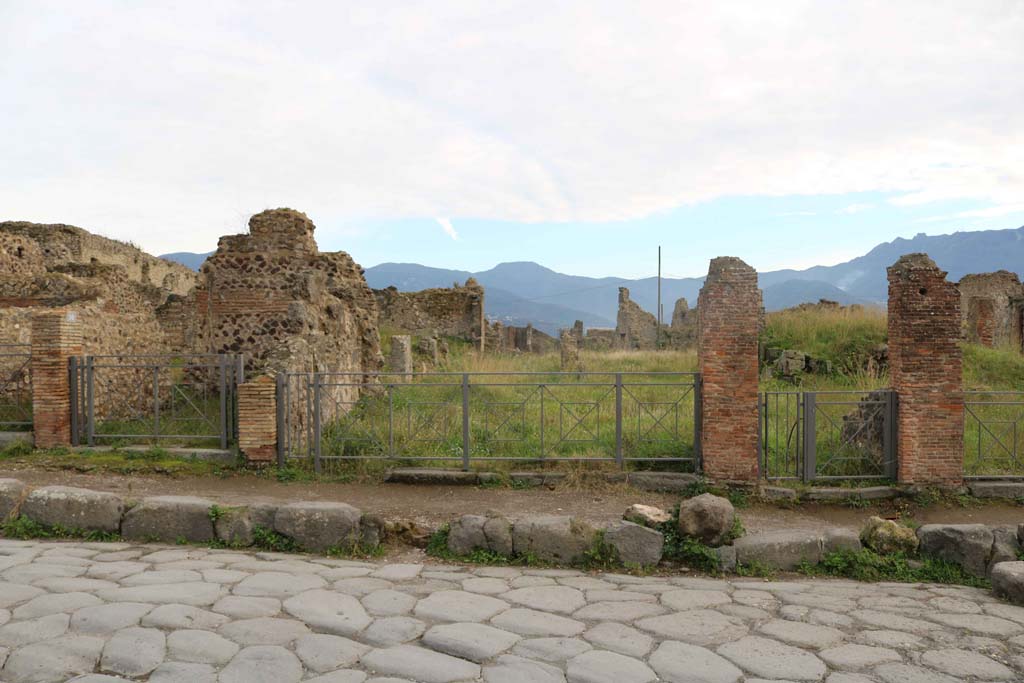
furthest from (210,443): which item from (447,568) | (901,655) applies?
(901,655)

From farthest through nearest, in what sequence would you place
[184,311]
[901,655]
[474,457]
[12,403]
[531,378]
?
[531,378] → [184,311] → [12,403] → [474,457] → [901,655]

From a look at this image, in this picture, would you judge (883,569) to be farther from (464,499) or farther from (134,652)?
(134,652)

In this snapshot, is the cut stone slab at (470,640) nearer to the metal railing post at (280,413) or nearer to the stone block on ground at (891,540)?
the stone block on ground at (891,540)

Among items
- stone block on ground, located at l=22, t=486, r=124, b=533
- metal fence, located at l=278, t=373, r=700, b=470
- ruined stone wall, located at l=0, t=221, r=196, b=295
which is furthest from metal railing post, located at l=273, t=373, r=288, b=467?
ruined stone wall, located at l=0, t=221, r=196, b=295

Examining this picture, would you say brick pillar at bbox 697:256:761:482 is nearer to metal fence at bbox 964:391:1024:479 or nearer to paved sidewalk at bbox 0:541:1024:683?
metal fence at bbox 964:391:1024:479

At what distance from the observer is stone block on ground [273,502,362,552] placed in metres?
6.70

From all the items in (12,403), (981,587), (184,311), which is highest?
(184,311)

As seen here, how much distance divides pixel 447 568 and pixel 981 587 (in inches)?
189

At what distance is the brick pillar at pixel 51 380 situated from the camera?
1106 cm

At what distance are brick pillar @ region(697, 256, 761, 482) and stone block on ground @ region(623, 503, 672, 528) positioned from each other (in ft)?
9.38

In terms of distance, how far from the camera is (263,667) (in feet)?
13.4

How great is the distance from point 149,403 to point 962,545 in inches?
531

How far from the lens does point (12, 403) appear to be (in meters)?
12.3

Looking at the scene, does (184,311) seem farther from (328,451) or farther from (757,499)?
(757,499)
